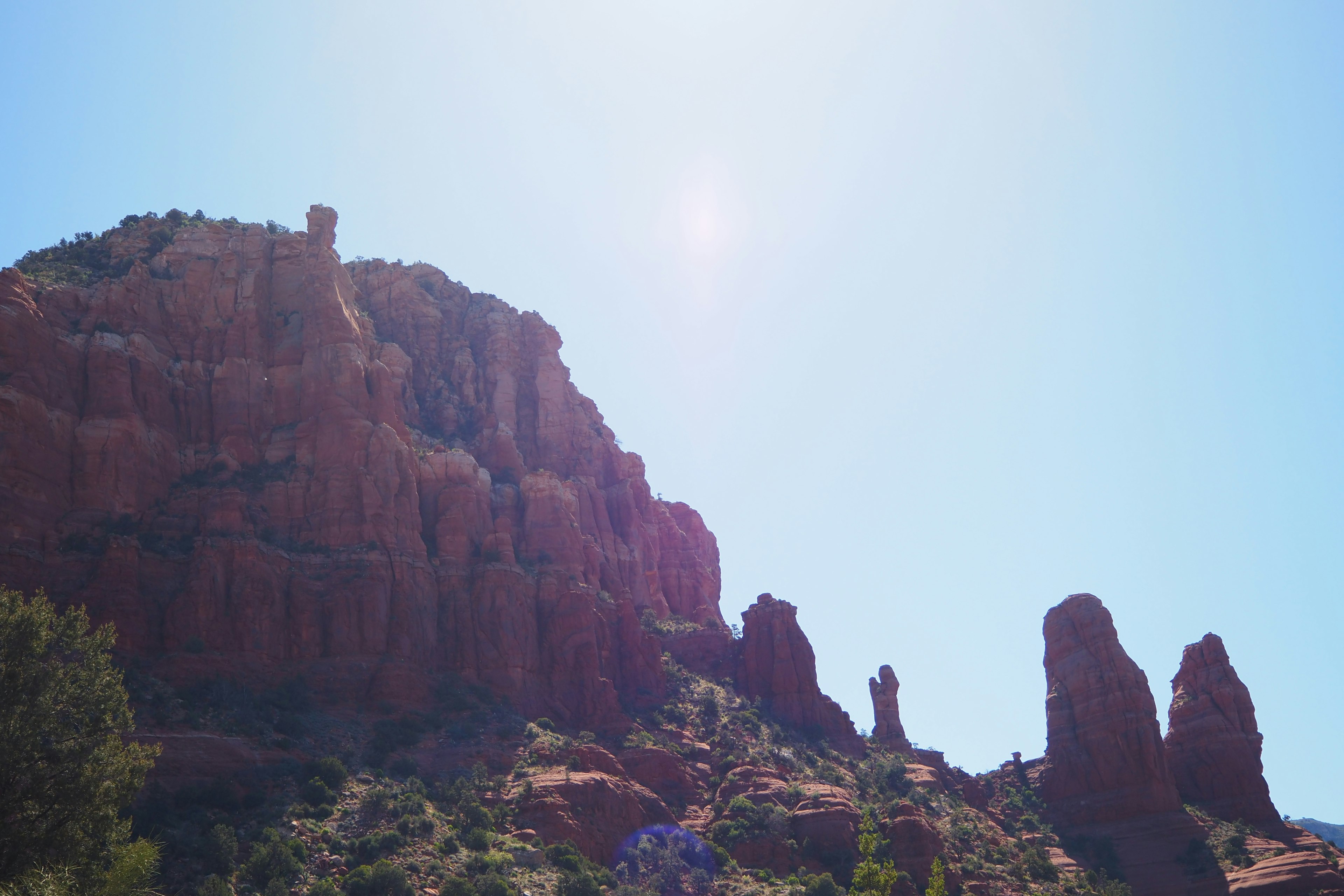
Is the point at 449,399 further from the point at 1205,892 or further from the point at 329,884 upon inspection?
the point at 1205,892

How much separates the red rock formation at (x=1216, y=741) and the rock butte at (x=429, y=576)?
0.20 metres

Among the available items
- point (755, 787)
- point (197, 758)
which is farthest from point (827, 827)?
point (197, 758)

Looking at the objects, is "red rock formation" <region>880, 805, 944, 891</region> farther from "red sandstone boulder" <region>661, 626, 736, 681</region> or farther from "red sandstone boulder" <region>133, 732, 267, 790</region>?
"red sandstone boulder" <region>133, 732, 267, 790</region>

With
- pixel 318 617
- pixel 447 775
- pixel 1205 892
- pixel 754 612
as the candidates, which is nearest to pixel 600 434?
pixel 754 612

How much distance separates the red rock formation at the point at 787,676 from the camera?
269 ft

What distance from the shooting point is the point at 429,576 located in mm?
69875

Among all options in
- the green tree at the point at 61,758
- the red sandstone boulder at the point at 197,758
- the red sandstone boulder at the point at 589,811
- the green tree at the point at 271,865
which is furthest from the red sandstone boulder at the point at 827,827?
the green tree at the point at 61,758

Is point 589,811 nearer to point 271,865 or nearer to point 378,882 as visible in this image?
point 378,882

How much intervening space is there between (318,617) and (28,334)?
23.8 metres

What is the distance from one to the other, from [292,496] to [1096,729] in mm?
61444

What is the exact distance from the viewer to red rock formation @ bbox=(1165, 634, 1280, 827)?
262ft

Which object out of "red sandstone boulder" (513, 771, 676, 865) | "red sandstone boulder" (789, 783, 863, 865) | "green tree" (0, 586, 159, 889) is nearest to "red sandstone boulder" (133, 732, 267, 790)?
"green tree" (0, 586, 159, 889)

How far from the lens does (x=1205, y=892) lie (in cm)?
6812

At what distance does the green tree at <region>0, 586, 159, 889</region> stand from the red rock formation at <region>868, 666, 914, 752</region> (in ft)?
233
